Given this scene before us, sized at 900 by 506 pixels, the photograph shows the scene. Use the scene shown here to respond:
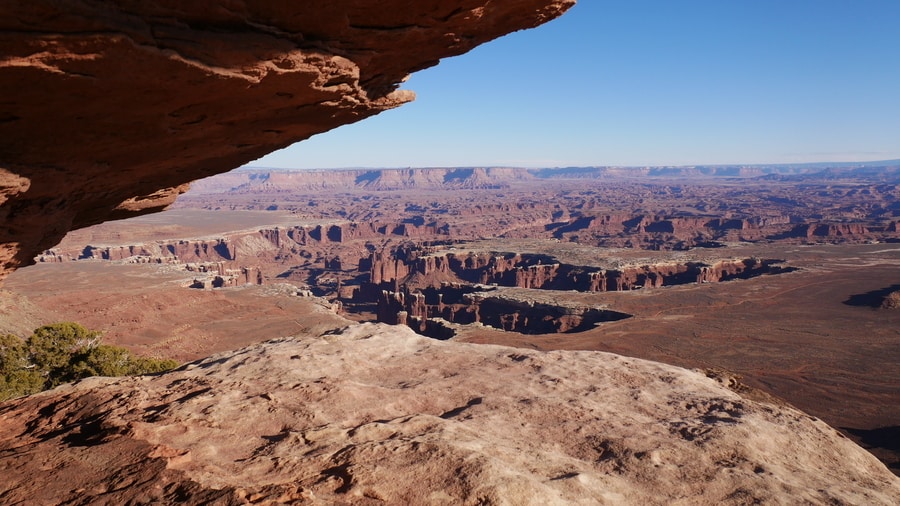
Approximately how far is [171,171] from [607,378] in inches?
424

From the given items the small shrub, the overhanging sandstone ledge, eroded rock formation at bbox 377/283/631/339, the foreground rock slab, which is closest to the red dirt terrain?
eroded rock formation at bbox 377/283/631/339

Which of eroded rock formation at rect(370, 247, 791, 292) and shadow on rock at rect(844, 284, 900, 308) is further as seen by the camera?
eroded rock formation at rect(370, 247, 791, 292)

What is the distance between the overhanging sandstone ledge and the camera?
5770mm


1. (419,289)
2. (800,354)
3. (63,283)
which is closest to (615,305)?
(800,354)

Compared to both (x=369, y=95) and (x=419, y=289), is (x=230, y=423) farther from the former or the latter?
(x=419, y=289)

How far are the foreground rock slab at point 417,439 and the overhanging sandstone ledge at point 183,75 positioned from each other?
4.13 m

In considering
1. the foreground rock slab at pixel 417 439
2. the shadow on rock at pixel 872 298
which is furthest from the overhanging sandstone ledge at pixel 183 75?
the shadow on rock at pixel 872 298

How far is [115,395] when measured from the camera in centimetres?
984

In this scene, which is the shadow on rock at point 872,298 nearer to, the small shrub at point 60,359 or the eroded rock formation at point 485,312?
the eroded rock formation at point 485,312

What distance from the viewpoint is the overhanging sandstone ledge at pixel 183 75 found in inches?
227

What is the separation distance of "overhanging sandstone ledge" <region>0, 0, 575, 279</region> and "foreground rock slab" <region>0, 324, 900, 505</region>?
4.13 metres

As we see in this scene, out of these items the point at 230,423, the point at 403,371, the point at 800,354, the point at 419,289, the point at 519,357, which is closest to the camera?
the point at 230,423

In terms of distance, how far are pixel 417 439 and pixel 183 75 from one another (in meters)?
5.71

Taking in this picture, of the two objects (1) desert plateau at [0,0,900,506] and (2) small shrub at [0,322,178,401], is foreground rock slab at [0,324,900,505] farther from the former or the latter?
(2) small shrub at [0,322,178,401]
